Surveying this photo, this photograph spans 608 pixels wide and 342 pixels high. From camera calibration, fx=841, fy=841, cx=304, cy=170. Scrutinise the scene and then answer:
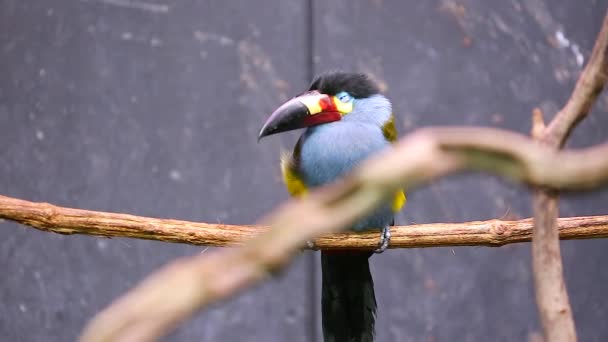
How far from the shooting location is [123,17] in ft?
8.63

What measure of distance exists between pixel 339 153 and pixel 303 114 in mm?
128

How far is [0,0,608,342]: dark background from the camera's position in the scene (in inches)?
101

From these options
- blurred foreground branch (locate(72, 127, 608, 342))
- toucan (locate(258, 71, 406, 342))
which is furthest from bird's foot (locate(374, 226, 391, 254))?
blurred foreground branch (locate(72, 127, 608, 342))

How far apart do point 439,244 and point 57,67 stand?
4.66 ft

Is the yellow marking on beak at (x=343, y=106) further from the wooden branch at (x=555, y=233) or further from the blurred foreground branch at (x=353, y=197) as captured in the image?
the blurred foreground branch at (x=353, y=197)

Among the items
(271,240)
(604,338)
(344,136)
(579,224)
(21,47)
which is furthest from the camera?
(604,338)

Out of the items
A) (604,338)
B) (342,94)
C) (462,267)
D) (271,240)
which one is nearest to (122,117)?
(342,94)

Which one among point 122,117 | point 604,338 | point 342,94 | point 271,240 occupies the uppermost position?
point 122,117

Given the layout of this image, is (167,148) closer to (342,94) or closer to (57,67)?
(57,67)

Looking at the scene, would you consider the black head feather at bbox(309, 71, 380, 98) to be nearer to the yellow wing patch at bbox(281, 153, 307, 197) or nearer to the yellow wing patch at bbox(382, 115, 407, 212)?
the yellow wing patch at bbox(382, 115, 407, 212)

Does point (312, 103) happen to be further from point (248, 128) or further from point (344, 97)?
point (248, 128)

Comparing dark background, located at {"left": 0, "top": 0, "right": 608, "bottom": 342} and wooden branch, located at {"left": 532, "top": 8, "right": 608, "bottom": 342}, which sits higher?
dark background, located at {"left": 0, "top": 0, "right": 608, "bottom": 342}

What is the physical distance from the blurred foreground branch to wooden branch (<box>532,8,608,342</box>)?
0.42 feet

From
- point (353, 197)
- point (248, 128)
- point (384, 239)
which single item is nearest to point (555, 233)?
point (353, 197)
